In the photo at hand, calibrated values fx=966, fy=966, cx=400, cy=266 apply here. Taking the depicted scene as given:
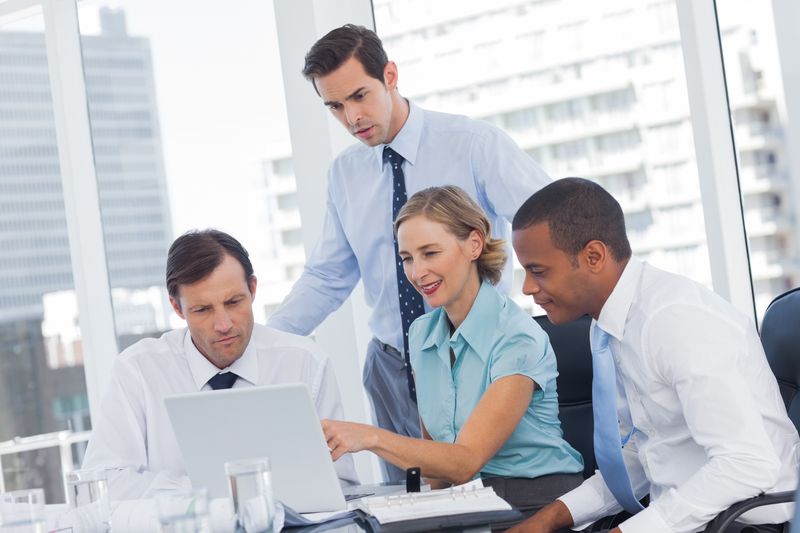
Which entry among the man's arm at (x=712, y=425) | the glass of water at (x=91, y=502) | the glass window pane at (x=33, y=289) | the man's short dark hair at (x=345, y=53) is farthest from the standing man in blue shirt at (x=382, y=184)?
the glass window pane at (x=33, y=289)

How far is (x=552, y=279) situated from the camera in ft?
6.07

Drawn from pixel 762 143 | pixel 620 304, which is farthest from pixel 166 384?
pixel 762 143

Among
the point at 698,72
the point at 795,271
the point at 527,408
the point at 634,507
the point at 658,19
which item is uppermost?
the point at 658,19

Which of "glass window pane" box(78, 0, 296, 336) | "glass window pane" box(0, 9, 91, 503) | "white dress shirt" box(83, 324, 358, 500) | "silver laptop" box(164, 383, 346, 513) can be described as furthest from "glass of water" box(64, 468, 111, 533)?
"glass window pane" box(0, 9, 91, 503)

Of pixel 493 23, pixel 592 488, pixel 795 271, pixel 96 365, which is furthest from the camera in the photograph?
pixel 96 365

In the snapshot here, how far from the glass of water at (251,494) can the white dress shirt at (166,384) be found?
0.70 meters

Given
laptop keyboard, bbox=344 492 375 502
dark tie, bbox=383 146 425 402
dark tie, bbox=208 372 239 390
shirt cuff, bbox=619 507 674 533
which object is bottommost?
shirt cuff, bbox=619 507 674 533

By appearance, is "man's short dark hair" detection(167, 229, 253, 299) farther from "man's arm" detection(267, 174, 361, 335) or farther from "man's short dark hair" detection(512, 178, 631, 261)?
"man's short dark hair" detection(512, 178, 631, 261)

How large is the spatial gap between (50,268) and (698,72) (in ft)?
9.99

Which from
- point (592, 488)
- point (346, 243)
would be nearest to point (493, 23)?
point (346, 243)

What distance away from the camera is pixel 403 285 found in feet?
9.21

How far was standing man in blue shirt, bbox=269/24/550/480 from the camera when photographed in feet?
8.98

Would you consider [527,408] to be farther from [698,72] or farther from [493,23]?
[493,23]

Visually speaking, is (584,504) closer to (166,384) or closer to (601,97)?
(166,384)
